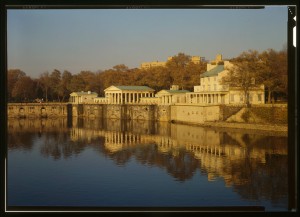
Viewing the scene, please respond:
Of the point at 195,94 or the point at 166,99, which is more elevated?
the point at 195,94

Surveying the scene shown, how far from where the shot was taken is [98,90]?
1625 centimetres

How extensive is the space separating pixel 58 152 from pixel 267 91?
615cm

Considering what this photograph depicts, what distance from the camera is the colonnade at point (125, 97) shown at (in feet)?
52.6

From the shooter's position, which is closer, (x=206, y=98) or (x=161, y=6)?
(x=161, y=6)

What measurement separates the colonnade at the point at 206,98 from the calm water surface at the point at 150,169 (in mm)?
944

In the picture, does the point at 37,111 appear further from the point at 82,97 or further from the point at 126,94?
the point at 126,94

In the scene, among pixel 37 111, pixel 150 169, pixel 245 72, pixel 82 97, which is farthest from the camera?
pixel 37 111

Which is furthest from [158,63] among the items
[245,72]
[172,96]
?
[245,72]

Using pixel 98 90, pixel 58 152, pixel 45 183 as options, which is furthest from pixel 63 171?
pixel 98 90

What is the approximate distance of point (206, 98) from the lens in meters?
13.9

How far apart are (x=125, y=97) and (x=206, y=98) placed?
376cm

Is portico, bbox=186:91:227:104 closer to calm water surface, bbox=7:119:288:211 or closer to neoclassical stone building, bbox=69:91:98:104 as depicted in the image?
calm water surface, bbox=7:119:288:211
